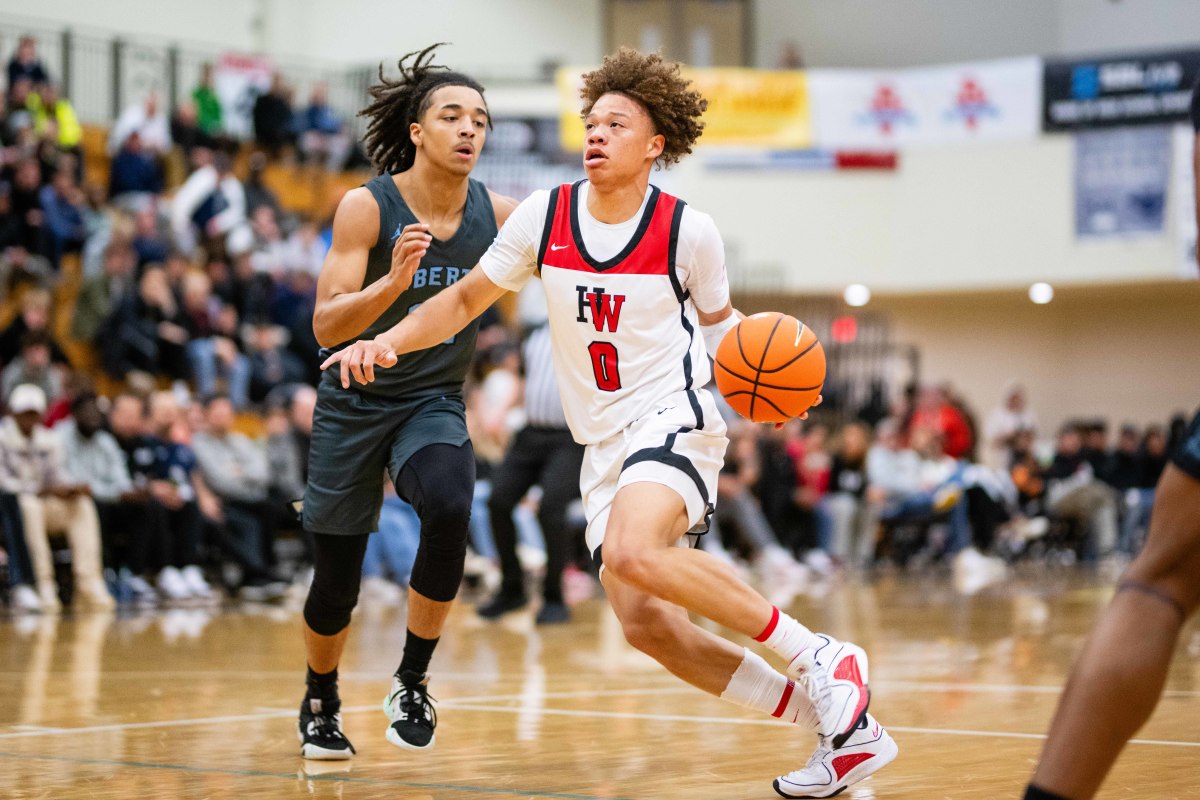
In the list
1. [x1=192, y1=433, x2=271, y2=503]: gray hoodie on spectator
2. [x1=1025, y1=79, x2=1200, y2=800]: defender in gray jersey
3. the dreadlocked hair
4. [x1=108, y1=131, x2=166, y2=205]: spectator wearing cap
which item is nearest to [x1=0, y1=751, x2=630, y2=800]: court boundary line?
[x1=1025, y1=79, x2=1200, y2=800]: defender in gray jersey

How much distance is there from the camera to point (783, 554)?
613 inches

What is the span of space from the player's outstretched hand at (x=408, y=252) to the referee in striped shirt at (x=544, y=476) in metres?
5.24

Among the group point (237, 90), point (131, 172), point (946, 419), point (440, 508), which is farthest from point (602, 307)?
point (946, 419)

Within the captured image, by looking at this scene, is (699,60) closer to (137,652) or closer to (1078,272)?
(1078,272)

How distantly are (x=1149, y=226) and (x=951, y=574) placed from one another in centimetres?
809

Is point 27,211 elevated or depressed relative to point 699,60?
depressed

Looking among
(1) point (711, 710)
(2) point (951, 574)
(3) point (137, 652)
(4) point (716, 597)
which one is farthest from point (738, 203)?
(4) point (716, 597)

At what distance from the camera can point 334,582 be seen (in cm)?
491

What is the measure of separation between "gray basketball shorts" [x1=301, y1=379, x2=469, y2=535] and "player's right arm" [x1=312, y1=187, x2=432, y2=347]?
0.80 ft

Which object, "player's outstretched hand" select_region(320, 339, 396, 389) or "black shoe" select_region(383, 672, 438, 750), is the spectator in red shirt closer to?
"black shoe" select_region(383, 672, 438, 750)

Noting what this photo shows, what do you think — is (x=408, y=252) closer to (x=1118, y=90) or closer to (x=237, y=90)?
(x=237, y=90)

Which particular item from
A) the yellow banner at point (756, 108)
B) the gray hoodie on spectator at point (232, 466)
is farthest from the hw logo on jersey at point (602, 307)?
the yellow banner at point (756, 108)

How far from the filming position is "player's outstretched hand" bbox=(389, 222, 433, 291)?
446 cm

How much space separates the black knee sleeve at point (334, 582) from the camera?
4906 millimetres
